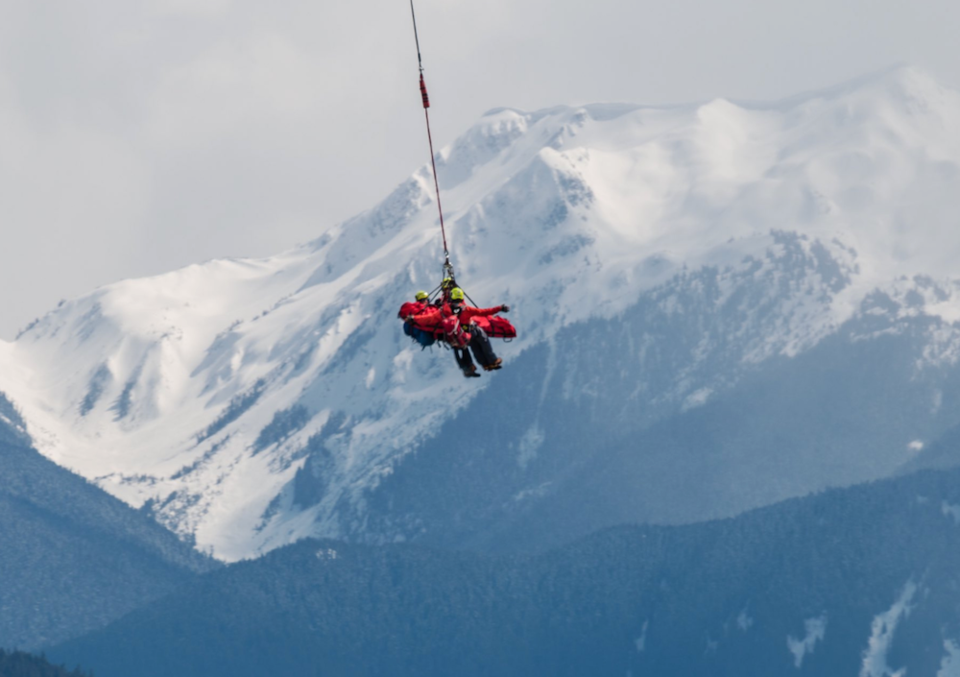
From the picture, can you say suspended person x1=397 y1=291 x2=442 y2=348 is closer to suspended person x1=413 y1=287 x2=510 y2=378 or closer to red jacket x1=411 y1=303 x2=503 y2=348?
red jacket x1=411 y1=303 x2=503 y2=348

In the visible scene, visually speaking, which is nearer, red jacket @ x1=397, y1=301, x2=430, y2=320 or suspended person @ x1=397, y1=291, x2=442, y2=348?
suspended person @ x1=397, y1=291, x2=442, y2=348

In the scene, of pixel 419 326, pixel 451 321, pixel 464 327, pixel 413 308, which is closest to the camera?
pixel 419 326

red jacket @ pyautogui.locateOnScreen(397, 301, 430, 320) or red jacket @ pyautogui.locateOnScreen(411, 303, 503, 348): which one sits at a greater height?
red jacket @ pyautogui.locateOnScreen(397, 301, 430, 320)

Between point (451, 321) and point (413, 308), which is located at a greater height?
point (413, 308)

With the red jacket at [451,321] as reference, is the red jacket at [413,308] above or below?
above

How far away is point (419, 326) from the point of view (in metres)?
115

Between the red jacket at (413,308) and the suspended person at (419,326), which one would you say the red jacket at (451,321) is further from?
the red jacket at (413,308)

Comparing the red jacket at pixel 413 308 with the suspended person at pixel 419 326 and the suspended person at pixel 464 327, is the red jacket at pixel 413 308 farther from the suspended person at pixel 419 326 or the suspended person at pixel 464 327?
the suspended person at pixel 464 327

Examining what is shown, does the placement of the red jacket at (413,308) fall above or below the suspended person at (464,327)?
above

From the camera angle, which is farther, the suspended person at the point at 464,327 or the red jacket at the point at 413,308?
the red jacket at the point at 413,308

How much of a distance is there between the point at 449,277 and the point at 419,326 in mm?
3489

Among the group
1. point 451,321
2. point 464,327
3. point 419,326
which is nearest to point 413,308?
point 419,326

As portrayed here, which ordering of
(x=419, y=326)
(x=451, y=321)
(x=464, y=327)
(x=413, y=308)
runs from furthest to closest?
(x=413, y=308) → (x=464, y=327) → (x=451, y=321) → (x=419, y=326)

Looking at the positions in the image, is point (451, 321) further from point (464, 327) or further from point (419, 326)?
point (419, 326)
